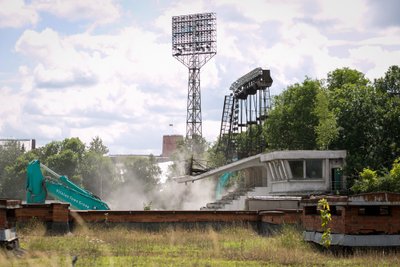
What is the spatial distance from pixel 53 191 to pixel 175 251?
2671 cm

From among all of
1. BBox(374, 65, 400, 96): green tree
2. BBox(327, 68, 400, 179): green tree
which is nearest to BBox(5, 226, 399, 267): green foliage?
BBox(327, 68, 400, 179): green tree

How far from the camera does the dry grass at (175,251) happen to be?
21.8 meters

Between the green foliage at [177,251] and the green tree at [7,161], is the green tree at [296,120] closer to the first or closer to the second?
the green foliage at [177,251]

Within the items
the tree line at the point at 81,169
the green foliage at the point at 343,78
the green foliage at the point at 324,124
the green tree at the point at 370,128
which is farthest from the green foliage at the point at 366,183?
the tree line at the point at 81,169

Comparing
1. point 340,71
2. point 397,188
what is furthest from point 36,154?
point 397,188

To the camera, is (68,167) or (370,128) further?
(68,167)

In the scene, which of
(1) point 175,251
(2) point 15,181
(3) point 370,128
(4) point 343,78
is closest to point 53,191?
(1) point 175,251

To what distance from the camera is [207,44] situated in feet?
325

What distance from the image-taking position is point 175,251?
84.3ft

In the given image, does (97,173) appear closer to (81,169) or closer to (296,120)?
(81,169)

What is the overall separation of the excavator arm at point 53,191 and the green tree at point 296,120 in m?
29.1

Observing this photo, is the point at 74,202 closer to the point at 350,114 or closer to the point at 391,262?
the point at 350,114

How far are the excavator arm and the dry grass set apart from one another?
16678 mm

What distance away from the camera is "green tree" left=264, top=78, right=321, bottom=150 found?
7712cm
